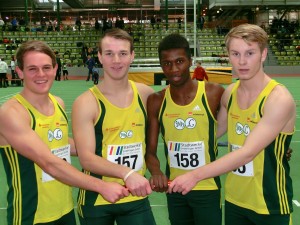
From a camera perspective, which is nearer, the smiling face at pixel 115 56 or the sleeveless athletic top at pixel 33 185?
the sleeveless athletic top at pixel 33 185

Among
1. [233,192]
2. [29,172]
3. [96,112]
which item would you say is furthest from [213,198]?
[29,172]

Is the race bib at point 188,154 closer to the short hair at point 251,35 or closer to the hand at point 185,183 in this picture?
the hand at point 185,183

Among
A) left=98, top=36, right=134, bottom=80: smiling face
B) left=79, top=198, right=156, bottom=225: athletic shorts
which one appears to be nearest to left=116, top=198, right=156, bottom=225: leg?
left=79, top=198, right=156, bottom=225: athletic shorts

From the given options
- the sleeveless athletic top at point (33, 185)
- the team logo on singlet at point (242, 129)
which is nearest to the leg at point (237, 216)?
the team logo on singlet at point (242, 129)

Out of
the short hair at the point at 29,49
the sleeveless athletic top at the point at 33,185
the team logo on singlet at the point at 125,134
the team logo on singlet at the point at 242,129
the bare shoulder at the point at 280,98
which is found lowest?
the sleeveless athletic top at the point at 33,185

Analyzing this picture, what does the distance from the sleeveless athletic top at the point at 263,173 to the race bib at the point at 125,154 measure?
2.33 feet

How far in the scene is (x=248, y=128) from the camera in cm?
293

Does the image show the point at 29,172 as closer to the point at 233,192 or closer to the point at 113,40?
Result: the point at 113,40

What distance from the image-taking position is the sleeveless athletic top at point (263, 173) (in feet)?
9.45

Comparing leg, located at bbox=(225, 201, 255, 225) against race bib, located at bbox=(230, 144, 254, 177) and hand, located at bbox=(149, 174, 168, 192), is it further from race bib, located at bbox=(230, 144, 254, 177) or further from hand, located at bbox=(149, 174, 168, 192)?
hand, located at bbox=(149, 174, 168, 192)

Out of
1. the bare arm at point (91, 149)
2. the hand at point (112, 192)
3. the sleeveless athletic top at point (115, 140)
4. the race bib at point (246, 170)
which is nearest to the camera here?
the hand at point (112, 192)

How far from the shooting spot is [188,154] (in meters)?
3.40

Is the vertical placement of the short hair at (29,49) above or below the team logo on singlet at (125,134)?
above

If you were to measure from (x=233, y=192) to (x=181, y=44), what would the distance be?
3.89 feet
